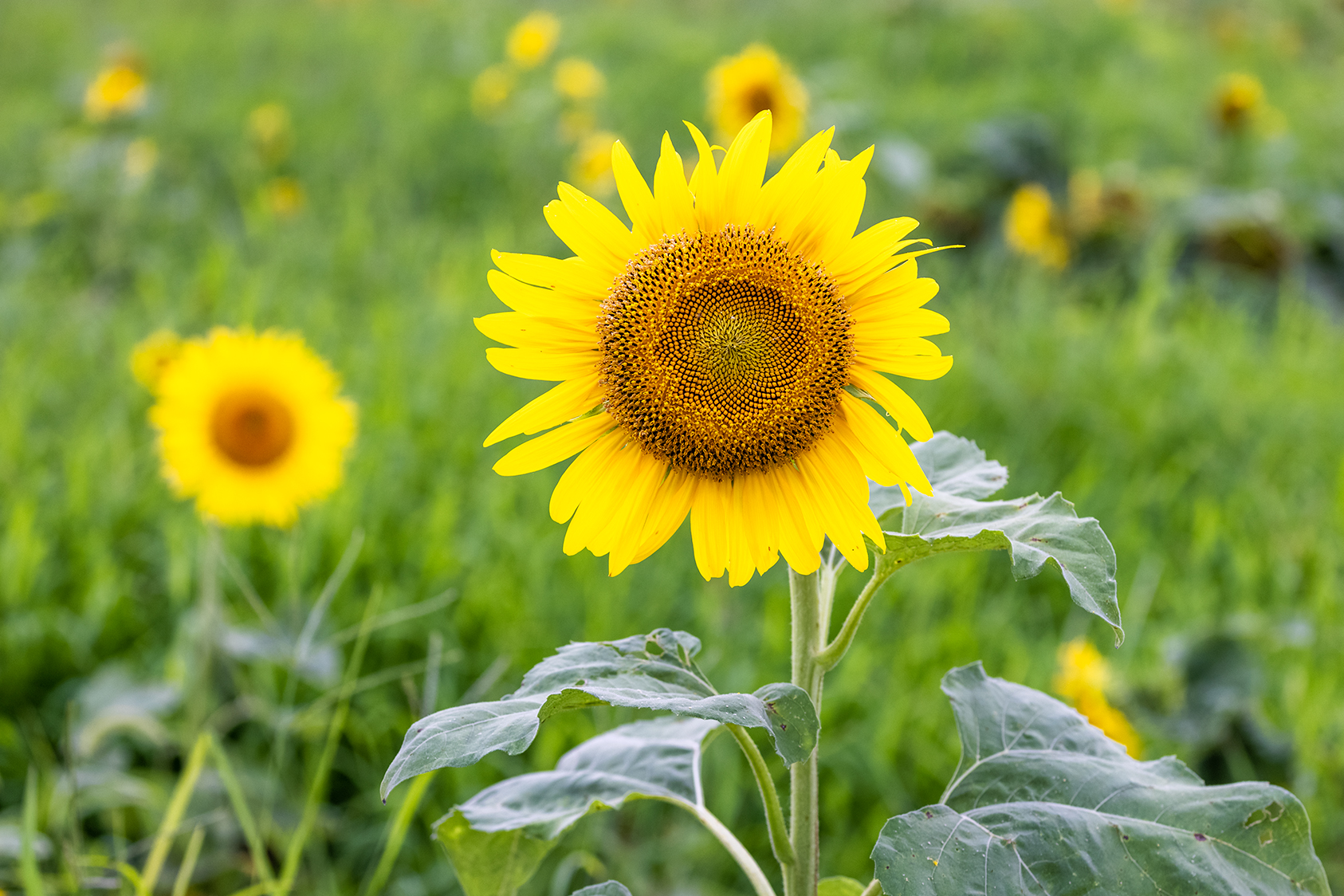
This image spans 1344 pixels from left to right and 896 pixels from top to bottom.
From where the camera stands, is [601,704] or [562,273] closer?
[601,704]

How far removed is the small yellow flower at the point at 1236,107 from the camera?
4.24m

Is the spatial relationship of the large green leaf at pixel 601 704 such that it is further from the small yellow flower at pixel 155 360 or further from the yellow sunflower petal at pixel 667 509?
the small yellow flower at pixel 155 360

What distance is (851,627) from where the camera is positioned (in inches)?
33.4

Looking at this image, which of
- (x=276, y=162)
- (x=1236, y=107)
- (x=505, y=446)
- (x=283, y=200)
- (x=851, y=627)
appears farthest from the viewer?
(x=276, y=162)

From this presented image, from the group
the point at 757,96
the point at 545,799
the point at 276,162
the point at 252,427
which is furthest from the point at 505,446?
the point at 276,162

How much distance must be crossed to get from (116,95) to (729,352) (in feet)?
12.4

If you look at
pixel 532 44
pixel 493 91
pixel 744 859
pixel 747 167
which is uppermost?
pixel 532 44

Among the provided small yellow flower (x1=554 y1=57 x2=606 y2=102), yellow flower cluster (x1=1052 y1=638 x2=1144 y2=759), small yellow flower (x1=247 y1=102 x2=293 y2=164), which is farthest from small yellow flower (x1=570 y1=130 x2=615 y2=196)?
yellow flower cluster (x1=1052 y1=638 x2=1144 y2=759)

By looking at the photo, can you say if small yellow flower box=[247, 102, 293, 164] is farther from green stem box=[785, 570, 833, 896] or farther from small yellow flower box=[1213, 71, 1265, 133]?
green stem box=[785, 570, 833, 896]

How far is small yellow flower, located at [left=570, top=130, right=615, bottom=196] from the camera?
388 cm

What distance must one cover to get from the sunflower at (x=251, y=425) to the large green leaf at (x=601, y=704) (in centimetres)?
128

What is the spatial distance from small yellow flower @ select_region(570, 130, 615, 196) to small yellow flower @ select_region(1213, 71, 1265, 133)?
243 centimetres

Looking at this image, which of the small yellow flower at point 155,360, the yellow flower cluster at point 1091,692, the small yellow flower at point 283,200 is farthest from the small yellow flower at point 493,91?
the yellow flower cluster at point 1091,692

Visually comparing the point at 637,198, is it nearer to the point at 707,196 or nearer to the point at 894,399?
the point at 707,196
